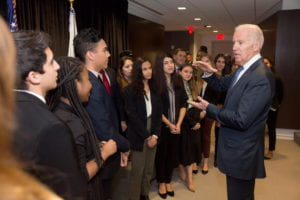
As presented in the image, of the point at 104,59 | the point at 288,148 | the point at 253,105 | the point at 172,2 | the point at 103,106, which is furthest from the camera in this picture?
the point at 172,2

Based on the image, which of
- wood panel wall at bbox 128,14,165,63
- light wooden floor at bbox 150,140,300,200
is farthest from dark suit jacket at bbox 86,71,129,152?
wood panel wall at bbox 128,14,165,63

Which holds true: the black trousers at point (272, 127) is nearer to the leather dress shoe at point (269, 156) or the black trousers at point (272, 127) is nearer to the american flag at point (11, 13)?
the leather dress shoe at point (269, 156)

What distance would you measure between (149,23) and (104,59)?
4459 millimetres

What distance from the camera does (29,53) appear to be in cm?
95

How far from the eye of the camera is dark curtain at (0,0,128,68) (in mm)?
2766

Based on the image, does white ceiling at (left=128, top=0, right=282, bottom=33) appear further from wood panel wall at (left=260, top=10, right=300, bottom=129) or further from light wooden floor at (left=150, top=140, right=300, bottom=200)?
light wooden floor at (left=150, top=140, right=300, bottom=200)

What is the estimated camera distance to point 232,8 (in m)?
5.64

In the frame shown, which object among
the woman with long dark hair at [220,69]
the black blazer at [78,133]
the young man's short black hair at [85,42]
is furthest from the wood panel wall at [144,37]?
the black blazer at [78,133]

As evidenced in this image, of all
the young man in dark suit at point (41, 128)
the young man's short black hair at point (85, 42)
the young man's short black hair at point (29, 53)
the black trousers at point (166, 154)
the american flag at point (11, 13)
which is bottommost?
the black trousers at point (166, 154)

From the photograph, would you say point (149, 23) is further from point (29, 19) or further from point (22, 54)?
point (22, 54)

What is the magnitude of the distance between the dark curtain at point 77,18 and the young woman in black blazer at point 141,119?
1190 millimetres

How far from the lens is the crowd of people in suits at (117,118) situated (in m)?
0.86

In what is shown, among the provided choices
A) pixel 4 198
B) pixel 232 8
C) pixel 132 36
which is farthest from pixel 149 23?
pixel 4 198

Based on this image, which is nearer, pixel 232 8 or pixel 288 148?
pixel 288 148
